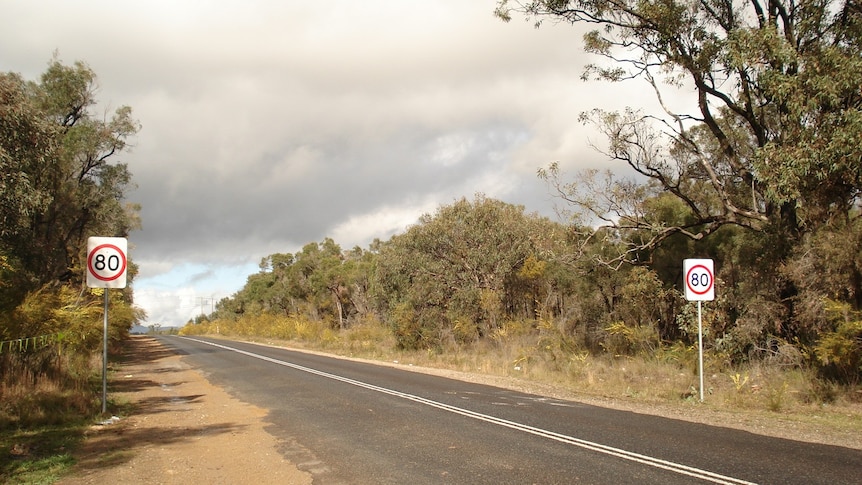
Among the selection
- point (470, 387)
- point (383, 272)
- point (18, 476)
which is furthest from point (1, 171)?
point (383, 272)

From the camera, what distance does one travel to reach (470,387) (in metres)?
15.5

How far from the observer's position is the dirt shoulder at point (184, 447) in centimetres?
694

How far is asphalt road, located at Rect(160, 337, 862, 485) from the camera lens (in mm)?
6668

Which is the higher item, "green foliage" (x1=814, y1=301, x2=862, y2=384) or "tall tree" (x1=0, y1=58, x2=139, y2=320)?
"tall tree" (x1=0, y1=58, x2=139, y2=320)

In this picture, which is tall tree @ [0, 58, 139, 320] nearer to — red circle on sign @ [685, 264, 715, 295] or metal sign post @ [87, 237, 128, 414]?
metal sign post @ [87, 237, 128, 414]

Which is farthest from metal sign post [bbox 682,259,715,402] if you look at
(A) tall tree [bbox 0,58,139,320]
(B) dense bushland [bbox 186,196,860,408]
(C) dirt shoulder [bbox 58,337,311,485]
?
(A) tall tree [bbox 0,58,139,320]

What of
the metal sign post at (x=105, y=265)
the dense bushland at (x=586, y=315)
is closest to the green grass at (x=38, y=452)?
the metal sign post at (x=105, y=265)

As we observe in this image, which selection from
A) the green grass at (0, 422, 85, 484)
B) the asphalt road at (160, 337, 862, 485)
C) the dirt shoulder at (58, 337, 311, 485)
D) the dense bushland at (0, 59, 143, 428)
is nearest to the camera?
the asphalt road at (160, 337, 862, 485)

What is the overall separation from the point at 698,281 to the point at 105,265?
11846mm

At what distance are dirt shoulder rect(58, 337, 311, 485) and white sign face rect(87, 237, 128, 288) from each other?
2.46 m

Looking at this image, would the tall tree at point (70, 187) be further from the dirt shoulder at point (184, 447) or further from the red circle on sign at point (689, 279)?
the red circle on sign at point (689, 279)

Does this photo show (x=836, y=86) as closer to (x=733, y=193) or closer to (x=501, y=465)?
(x=733, y=193)

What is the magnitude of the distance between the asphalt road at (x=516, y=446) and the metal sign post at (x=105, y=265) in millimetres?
3607

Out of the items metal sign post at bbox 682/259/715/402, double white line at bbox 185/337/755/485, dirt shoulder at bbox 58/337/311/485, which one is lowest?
dirt shoulder at bbox 58/337/311/485
